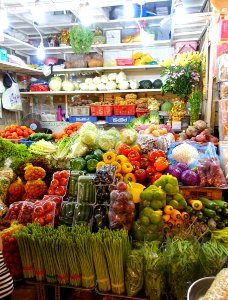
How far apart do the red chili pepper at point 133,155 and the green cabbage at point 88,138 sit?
562 mm

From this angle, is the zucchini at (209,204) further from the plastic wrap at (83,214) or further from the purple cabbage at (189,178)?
the plastic wrap at (83,214)

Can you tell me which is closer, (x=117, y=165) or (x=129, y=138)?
(x=117, y=165)

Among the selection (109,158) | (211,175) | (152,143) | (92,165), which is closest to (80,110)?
(152,143)

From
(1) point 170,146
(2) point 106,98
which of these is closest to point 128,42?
(2) point 106,98

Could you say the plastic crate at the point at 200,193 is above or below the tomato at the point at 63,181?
below

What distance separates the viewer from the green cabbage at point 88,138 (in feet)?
11.3

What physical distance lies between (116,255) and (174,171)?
1.26 m

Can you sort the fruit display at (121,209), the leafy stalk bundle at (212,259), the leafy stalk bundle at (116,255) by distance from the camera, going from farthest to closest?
the fruit display at (121,209), the leafy stalk bundle at (116,255), the leafy stalk bundle at (212,259)

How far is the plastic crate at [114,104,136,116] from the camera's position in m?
6.30

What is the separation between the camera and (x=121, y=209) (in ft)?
A: 7.59

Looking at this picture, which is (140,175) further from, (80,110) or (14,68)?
(14,68)

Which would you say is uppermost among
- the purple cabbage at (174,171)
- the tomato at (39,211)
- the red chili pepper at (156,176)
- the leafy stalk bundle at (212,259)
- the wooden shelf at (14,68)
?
the wooden shelf at (14,68)

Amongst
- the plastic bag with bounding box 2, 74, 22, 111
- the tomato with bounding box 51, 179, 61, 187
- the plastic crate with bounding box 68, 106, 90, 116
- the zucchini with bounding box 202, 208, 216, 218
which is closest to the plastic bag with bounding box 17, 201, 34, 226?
the tomato with bounding box 51, 179, 61, 187

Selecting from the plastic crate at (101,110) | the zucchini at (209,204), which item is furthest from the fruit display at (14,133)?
the zucchini at (209,204)
